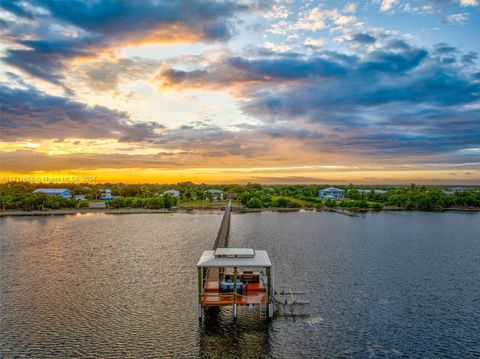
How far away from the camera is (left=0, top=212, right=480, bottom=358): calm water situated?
24859mm

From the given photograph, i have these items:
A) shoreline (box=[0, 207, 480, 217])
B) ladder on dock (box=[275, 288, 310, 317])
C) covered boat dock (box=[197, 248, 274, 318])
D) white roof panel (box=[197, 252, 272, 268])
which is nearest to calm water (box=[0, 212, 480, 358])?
ladder on dock (box=[275, 288, 310, 317])

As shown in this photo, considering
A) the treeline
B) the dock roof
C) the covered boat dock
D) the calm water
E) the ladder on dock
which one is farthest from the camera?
the treeline

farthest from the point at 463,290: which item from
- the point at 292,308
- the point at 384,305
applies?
the point at 292,308

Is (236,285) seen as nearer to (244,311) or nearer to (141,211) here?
(244,311)

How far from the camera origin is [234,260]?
97.0ft

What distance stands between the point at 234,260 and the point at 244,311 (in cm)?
473

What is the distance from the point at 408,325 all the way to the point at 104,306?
2642 centimetres

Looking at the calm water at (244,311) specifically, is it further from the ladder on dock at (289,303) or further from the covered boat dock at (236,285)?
the covered boat dock at (236,285)

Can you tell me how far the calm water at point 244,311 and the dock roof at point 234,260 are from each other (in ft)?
15.2

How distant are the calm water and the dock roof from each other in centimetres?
463

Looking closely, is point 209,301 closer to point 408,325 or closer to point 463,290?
point 408,325

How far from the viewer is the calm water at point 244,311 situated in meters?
24.9

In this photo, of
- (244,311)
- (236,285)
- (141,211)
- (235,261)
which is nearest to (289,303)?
(244,311)

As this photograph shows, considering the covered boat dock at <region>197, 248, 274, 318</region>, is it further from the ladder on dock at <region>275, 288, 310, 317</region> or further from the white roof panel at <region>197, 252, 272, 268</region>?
the ladder on dock at <region>275, 288, 310, 317</region>
